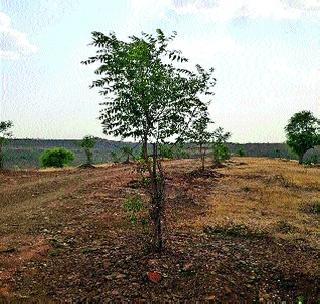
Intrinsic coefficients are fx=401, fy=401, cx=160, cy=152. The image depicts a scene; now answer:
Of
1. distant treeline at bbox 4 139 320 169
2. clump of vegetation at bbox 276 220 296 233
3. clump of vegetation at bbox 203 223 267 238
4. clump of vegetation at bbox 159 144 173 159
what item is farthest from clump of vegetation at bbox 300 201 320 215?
distant treeline at bbox 4 139 320 169

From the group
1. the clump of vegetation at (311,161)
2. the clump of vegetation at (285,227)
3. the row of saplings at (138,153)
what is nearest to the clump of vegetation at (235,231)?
the clump of vegetation at (285,227)

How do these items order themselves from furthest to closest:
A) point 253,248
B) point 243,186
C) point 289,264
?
point 243,186, point 253,248, point 289,264

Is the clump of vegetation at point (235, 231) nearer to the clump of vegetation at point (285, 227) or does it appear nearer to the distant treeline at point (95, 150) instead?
the clump of vegetation at point (285, 227)

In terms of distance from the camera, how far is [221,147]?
43438mm

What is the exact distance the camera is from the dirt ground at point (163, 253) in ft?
29.4

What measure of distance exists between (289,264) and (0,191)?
1771 centimetres

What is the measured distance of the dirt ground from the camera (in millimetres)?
8961

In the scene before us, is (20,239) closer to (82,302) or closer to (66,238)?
(66,238)

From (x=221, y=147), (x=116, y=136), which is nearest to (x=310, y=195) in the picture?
(x=116, y=136)

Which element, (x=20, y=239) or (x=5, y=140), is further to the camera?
(x=5, y=140)

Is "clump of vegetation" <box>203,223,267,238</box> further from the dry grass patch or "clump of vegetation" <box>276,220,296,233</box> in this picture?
"clump of vegetation" <box>276,220,296,233</box>

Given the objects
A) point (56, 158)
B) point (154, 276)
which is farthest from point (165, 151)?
A: point (56, 158)

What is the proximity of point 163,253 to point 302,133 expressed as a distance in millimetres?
52914

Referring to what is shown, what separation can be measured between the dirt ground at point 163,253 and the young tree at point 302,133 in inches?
1603
